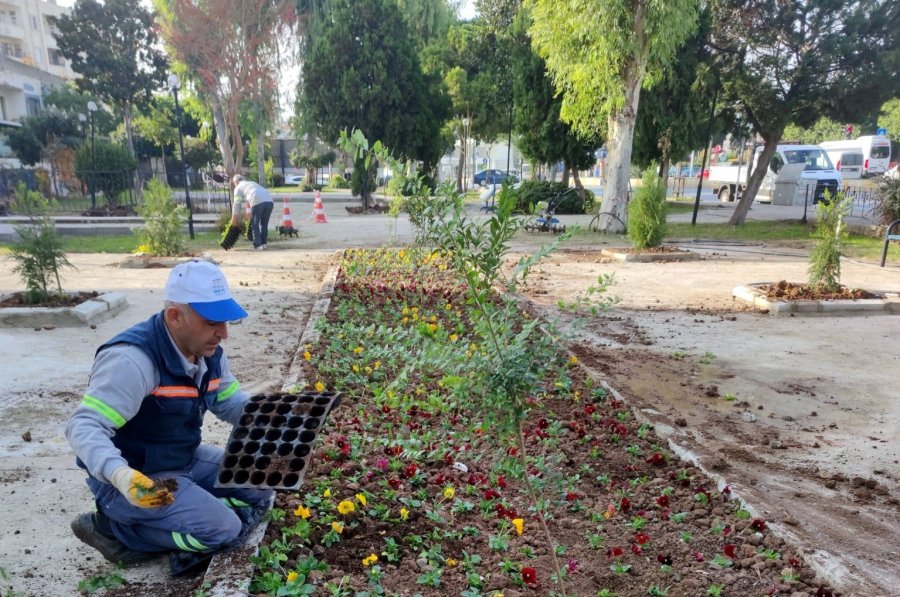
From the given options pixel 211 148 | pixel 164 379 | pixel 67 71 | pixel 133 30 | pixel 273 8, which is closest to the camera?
pixel 164 379

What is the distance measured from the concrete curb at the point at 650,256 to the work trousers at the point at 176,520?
1041cm

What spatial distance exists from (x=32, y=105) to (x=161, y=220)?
40.3 metres

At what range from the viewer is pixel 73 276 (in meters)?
10.2

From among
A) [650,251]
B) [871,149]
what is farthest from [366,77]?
[871,149]

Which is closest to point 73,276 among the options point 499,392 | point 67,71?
point 499,392

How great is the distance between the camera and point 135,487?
7.34 feet

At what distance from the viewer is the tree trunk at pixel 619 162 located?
1520 centimetres

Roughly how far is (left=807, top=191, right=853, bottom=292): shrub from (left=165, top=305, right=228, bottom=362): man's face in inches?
310

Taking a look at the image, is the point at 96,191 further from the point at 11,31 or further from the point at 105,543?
the point at 11,31

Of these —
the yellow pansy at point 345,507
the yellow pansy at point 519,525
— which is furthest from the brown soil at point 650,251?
the yellow pansy at point 345,507

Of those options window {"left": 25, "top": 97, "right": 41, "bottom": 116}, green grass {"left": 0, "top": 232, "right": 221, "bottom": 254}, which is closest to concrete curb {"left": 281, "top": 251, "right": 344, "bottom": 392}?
→ green grass {"left": 0, "top": 232, "right": 221, "bottom": 254}

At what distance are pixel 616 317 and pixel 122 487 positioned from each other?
6.41 meters

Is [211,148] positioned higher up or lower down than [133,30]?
lower down

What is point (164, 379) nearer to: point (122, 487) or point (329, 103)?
point (122, 487)
